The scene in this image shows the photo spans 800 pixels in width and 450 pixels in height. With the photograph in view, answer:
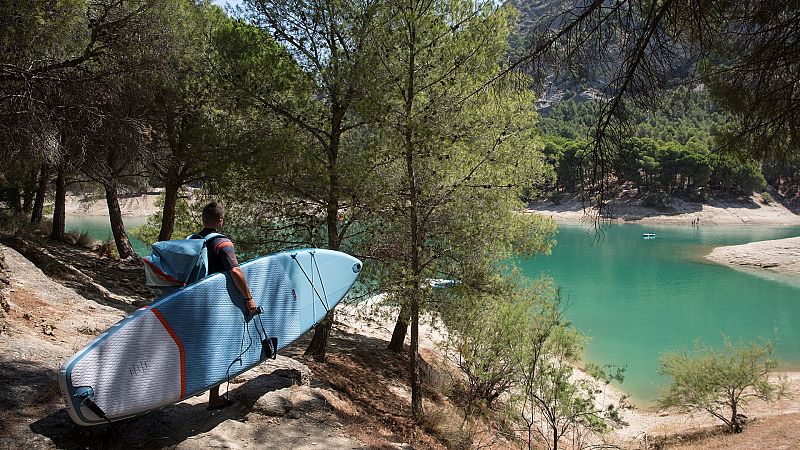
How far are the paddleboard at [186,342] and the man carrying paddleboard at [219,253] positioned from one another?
6.5 inches

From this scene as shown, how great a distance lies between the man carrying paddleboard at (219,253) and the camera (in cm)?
434

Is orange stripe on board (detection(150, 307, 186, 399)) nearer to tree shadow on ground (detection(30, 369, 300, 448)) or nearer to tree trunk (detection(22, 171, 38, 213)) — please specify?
tree shadow on ground (detection(30, 369, 300, 448))

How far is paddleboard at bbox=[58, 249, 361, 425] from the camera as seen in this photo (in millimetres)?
3674

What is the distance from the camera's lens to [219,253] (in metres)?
4.38

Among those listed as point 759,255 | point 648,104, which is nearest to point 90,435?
point 648,104

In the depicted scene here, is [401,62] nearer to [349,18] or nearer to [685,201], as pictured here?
[349,18]

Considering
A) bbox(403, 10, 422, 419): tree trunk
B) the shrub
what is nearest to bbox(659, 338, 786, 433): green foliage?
bbox(403, 10, 422, 419): tree trunk

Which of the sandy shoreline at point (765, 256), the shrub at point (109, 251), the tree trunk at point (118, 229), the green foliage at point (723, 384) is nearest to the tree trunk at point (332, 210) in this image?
the tree trunk at point (118, 229)

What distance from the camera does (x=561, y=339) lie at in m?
9.67

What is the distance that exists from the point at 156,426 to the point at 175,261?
4.12ft

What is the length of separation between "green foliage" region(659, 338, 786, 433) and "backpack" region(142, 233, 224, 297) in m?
11.7

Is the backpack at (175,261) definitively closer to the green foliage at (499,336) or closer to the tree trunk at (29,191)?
the green foliage at (499,336)

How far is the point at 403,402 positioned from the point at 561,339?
316cm

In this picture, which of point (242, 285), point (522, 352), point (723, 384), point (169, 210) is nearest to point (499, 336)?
point (522, 352)
